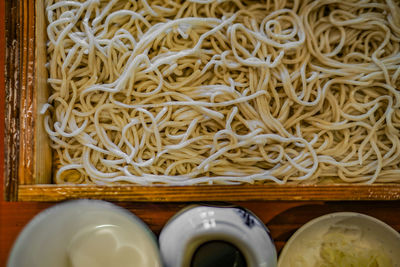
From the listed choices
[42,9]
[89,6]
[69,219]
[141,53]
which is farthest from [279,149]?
[42,9]

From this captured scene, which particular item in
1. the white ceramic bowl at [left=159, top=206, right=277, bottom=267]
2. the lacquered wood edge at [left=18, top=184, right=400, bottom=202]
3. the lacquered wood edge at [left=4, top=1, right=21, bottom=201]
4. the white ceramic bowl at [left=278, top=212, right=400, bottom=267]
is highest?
the lacquered wood edge at [left=4, top=1, right=21, bottom=201]

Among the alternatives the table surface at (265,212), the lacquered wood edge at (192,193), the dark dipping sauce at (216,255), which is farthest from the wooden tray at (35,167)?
the dark dipping sauce at (216,255)

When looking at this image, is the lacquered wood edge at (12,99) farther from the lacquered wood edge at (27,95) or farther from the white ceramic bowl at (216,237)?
the white ceramic bowl at (216,237)

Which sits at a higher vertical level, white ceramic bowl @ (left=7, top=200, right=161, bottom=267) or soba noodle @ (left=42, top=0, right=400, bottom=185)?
soba noodle @ (left=42, top=0, right=400, bottom=185)

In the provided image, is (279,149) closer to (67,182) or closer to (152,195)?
(152,195)

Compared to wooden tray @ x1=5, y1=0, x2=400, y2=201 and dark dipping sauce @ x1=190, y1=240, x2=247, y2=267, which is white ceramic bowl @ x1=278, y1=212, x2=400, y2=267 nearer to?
wooden tray @ x1=5, y1=0, x2=400, y2=201

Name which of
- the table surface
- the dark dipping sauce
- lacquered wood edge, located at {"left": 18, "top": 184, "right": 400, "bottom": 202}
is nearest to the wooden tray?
lacquered wood edge, located at {"left": 18, "top": 184, "right": 400, "bottom": 202}

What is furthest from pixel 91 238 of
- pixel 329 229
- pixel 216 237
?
pixel 329 229

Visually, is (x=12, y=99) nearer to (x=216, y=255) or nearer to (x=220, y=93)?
(x=220, y=93)
